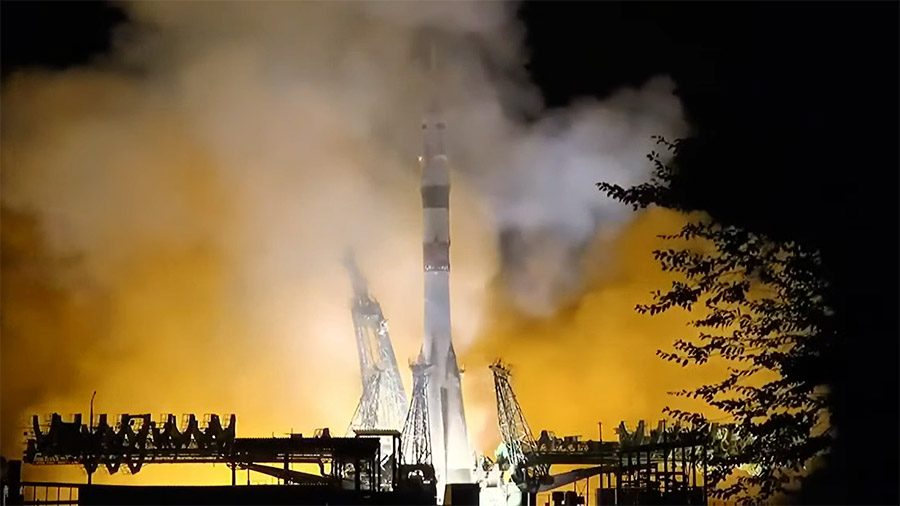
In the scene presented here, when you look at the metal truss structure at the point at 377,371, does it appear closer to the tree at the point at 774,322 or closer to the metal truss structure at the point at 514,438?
the metal truss structure at the point at 514,438

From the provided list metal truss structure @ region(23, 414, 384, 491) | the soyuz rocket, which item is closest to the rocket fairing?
the soyuz rocket

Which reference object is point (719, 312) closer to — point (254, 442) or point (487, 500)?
point (254, 442)

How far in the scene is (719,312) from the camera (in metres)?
12.9

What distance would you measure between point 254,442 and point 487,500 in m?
17.7

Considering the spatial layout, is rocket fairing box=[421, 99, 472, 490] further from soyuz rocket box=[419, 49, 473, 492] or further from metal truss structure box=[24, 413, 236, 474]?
metal truss structure box=[24, 413, 236, 474]

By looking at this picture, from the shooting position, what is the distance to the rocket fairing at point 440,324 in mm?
54094

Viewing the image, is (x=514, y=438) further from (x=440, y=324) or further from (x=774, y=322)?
(x=774, y=322)

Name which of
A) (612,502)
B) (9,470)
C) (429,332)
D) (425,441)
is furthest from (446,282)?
(9,470)

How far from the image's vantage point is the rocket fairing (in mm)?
54094

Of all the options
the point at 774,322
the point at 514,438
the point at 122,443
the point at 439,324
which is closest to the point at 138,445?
the point at 122,443

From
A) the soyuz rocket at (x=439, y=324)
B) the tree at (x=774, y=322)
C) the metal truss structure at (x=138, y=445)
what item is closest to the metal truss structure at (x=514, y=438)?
the soyuz rocket at (x=439, y=324)

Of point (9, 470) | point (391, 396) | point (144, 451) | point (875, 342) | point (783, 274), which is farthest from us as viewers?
point (391, 396)

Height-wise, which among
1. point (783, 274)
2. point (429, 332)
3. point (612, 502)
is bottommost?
point (612, 502)

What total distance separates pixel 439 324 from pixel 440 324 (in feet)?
0.26
